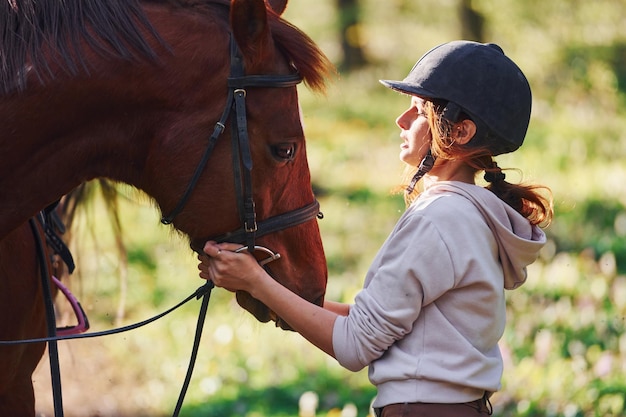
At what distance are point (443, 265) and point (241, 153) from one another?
68 cm

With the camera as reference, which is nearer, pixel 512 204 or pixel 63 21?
pixel 63 21

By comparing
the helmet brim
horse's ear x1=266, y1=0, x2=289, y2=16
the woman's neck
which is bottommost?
the woman's neck

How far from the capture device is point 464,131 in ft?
8.63

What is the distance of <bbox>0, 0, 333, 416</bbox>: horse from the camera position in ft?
7.95

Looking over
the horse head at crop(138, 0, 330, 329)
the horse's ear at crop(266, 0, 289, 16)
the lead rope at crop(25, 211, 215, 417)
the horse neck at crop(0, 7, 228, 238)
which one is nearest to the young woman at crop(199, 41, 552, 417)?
the horse head at crop(138, 0, 330, 329)

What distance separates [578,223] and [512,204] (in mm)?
5518

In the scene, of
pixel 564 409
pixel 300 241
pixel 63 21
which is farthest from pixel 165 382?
pixel 63 21

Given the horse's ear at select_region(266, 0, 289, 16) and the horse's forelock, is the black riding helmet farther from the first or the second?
the horse's ear at select_region(266, 0, 289, 16)

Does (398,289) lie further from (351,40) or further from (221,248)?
(351,40)

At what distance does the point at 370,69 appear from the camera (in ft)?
57.9

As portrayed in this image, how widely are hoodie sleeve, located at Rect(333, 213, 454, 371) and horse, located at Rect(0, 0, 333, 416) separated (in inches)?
12.8

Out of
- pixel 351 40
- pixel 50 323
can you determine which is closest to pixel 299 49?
pixel 50 323

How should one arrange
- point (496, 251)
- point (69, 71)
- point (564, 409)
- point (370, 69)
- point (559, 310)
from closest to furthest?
point (69, 71)
point (496, 251)
point (564, 409)
point (559, 310)
point (370, 69)

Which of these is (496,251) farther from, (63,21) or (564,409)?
(564,409)
